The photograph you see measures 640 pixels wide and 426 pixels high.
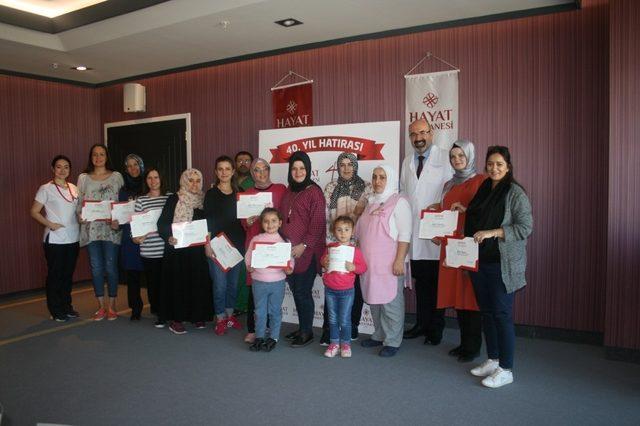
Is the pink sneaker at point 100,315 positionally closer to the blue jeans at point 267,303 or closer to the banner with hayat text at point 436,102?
the blue jeans at point 267,303

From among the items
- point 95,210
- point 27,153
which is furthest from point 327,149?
point 27,153

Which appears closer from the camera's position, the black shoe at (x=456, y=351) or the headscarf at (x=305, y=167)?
the black shoe at (x=456, y=351)

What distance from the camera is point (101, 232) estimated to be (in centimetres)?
489

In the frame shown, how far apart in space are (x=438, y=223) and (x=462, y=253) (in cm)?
36

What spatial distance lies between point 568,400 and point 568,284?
1413 millimetres

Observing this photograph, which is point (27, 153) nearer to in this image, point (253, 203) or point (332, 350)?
point (253, 203)

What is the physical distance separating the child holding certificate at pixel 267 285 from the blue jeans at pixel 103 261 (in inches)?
66.2

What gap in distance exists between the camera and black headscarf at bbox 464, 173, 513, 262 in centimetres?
314

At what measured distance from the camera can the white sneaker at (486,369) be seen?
3.41 meters

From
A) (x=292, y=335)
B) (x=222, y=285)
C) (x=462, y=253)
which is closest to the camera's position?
(x=462, y=253)

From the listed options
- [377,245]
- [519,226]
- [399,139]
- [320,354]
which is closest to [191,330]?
[320,354]

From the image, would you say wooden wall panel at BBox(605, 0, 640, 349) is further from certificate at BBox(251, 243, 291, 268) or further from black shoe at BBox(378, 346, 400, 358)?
certificate at BBox(251, 243, 291, 268)

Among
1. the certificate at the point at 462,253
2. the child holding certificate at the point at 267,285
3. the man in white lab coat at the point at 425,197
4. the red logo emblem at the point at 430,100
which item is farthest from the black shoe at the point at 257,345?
the red logo emblem at the point at 430,100

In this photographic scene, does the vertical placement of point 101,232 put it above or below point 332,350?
above
